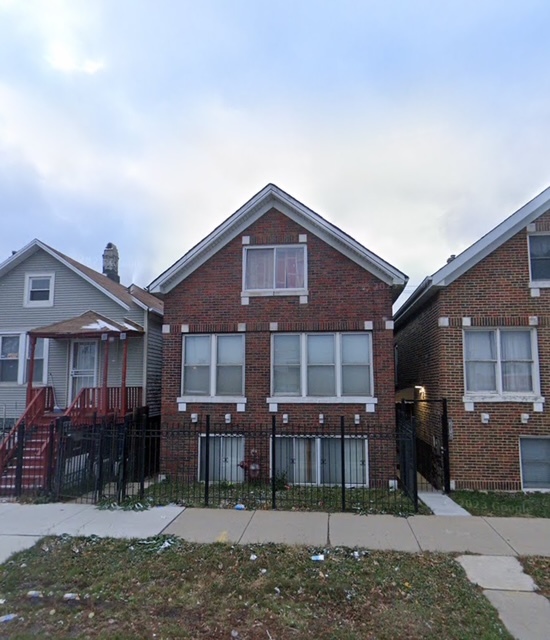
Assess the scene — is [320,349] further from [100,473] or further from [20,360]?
[20,360]

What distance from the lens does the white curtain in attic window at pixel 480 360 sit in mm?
10461

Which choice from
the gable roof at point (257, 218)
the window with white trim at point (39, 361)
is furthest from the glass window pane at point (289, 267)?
the window with white trim at point (39, 361)

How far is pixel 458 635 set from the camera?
4.14 m

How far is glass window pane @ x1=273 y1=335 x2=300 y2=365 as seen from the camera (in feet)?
37.0

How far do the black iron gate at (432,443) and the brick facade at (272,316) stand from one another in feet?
3.37

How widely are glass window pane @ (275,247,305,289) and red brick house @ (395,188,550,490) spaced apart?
10.3ft

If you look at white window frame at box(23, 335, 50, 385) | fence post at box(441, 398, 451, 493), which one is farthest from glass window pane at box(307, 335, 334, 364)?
white window frame at box(23, 335, 50, 385)

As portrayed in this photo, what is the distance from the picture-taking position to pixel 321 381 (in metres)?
11.1

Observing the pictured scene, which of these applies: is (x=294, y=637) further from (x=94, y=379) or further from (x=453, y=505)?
(x=94, y=379)

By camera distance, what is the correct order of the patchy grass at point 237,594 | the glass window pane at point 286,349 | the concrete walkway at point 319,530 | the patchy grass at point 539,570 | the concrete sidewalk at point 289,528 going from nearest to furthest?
1. the patchy grass at point 237,594
2. the patchy grass at point 539,570
3. the concrete walkway at point 319,530
4. the concrete sidewalk at point 289,528
5. the glass window pane at point 286,349

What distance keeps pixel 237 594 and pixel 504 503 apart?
20.9 ft

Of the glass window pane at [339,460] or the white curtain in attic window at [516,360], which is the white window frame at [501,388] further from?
the glass window pane at [339,460]

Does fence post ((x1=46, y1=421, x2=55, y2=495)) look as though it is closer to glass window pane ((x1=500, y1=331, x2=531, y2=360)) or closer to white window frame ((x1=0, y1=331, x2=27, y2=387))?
white window frame ((x1=0, y1=331, x2=27, y2=387))

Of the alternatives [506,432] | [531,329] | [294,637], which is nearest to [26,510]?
[294,637]
